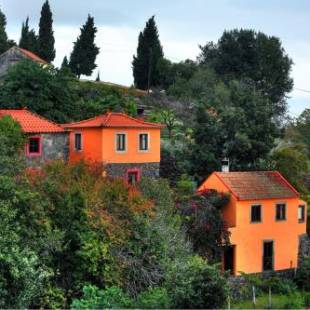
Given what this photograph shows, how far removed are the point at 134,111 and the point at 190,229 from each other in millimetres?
26863

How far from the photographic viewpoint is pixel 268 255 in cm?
4191

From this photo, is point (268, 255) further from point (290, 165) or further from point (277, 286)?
point (290, 165)

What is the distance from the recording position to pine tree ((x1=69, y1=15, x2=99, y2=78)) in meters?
76.9

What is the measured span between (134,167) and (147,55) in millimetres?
38684

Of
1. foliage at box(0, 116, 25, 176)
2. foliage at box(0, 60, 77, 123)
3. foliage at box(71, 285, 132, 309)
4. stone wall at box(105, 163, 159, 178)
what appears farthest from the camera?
foliage at box(0, 60, 77, 123)

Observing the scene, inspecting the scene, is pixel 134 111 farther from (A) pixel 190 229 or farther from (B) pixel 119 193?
(B) pixel 119 193

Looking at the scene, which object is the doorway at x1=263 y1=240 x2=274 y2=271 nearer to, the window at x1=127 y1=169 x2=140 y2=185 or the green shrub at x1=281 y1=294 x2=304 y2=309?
the green shrub at x1=281 y1=294 x2=304 y2=309

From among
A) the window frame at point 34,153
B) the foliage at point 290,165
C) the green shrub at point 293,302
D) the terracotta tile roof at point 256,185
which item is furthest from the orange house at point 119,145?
the green shrub at point 293,302

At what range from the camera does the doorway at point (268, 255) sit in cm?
4169

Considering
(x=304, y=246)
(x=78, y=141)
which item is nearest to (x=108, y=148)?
(x=78, y=141)

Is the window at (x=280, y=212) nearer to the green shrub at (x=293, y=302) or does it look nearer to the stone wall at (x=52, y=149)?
the green shrub at (x=293, y=302)

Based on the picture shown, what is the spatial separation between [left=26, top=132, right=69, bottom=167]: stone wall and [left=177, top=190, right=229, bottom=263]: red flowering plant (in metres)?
7.77

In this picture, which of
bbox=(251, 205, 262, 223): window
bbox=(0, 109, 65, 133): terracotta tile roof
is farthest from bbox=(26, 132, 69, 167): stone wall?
bbox=(251, 205, 262, 223): window

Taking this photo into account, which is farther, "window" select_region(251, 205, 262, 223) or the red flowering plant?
"window" select_region(251, 205, 262, 223)
